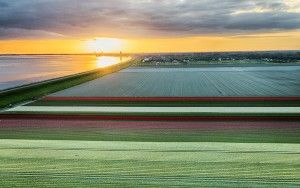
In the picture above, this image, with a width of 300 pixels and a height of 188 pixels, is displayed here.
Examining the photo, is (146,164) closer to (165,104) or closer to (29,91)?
(165,104)

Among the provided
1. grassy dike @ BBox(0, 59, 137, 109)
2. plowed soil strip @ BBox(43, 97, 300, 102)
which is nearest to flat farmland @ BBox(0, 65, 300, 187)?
plowed soil strip @ BBox(43, 97, 300, 102)

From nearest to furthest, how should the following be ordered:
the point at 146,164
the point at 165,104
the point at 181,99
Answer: the point at 146,164 → the point at 165,104 → the point at 181,99

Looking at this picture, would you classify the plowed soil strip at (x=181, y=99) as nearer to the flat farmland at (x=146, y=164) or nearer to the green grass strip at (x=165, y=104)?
the green grass strip at (x=165, y=104)

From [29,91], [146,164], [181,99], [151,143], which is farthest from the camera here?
[29,91]

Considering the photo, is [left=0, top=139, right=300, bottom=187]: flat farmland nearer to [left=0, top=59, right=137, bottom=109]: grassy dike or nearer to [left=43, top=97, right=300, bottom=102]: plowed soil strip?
[left=0, top=59, right=137, bottom=109]: grassy dike

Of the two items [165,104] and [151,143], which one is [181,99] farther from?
[151,143]

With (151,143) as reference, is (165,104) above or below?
below

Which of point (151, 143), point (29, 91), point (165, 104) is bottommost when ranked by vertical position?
point (165, 104)

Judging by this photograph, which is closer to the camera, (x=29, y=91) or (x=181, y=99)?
(x=181, y=99)

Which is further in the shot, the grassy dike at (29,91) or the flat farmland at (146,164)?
the grassy dike at (29,91)

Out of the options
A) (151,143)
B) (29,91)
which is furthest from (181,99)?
(151,143)

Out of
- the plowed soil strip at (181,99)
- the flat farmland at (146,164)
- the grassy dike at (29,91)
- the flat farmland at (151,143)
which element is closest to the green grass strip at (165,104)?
the flat farmland at (151,143)

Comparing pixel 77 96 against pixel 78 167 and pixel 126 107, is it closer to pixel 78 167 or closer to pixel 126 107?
pixel 126 107
